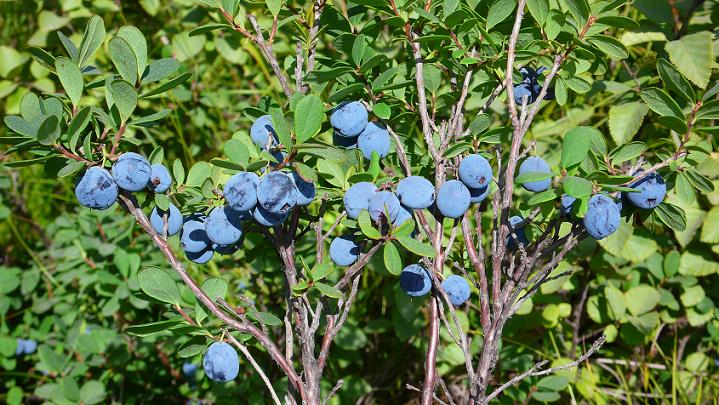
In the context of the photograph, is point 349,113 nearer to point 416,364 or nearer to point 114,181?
point 114,181

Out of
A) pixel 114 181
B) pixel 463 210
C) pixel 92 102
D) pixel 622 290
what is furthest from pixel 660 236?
pixel 92 102

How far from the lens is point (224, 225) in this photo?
0.98 meters

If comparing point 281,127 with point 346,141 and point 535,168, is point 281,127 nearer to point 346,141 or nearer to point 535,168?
point 346,141

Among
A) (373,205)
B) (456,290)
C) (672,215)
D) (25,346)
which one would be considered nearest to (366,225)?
(373,205)

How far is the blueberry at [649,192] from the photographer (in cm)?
100

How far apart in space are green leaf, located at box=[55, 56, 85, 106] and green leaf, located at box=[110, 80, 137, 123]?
58mm

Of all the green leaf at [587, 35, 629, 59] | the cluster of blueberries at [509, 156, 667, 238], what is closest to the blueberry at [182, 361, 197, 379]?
the cluster of blueberries at [509, 156, 667, 238]

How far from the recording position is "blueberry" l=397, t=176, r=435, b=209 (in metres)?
0.96

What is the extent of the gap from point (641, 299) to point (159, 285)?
55.2 inches

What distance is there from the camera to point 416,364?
2062 mm

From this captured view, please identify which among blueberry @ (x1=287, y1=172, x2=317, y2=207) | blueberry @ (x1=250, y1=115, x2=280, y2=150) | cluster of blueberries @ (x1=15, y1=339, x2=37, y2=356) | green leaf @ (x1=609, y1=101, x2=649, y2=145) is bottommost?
cluster of blueberries @ (x1=15, y1=339, x2=37, y2=356)

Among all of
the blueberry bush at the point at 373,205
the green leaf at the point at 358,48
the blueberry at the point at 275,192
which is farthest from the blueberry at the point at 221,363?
the green leaf at the point at 358,48

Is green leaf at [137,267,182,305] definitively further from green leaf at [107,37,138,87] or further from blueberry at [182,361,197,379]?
blueberry at [182,361,197,379]

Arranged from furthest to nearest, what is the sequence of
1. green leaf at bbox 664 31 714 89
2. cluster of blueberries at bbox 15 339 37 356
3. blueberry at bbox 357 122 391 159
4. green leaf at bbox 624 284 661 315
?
cluster of blueberries at bbox 15 339 37 356
green leaf at bbox 624 284 661 315
green leaf at bbox 664 31 714 89
blueberry at bbox 357 122 391 159
